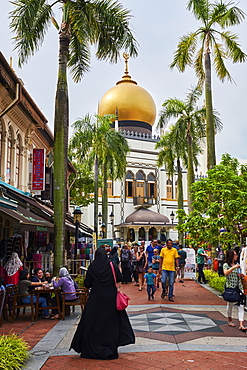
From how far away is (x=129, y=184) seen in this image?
4859 cm

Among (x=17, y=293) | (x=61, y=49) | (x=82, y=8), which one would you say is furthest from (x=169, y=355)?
(x=82, y=8)

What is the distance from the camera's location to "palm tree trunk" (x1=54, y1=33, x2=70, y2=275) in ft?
36.8

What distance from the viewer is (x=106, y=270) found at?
20.4 feet

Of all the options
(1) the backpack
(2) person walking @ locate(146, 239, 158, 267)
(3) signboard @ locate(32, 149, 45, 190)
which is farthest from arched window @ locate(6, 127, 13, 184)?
(2) person walking @ locate(146, 239, 158, 267)

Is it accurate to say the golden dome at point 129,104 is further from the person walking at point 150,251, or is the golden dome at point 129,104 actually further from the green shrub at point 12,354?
the green shrub at point 12,354

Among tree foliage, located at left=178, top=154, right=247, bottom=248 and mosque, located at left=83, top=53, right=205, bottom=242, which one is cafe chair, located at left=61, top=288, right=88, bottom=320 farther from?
mosque, located at left=83, top=53, right=205, bottom=242

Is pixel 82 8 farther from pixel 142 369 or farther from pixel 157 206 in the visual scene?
pixel 157 206

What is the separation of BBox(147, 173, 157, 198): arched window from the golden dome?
7.52 meters

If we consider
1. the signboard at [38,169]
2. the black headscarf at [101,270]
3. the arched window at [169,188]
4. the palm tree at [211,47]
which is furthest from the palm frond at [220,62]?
the arched window at [169,188]

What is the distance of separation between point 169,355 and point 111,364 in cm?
96

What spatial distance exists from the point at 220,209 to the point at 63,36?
7070 mm

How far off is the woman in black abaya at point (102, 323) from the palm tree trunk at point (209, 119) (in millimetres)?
11446

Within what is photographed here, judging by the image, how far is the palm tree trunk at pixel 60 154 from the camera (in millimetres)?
11211

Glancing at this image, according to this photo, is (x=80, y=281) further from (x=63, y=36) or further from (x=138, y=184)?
(x=138, y=184)
